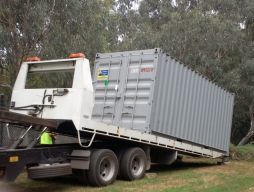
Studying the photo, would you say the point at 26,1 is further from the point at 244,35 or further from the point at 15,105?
the point at 244,35

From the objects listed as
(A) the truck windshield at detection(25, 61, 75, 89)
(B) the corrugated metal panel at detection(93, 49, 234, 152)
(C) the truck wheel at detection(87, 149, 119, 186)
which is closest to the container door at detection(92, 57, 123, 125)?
(B) the corrugated metal panel at detection(93, 49, 234, 152)

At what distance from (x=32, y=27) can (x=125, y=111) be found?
452 centimetres

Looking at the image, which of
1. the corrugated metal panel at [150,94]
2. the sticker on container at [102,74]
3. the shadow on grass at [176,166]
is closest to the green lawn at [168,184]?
the shadow on grass at [176,166]

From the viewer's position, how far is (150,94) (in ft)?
35.4

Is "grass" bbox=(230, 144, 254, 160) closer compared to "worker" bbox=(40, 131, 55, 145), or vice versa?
"worker" bbox=(40, 131, 55, 145)

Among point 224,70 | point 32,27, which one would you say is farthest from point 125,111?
point 224,70

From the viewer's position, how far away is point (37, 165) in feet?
26.7

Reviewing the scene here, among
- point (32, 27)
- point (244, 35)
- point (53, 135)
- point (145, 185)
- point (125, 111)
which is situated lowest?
point (145, 185)

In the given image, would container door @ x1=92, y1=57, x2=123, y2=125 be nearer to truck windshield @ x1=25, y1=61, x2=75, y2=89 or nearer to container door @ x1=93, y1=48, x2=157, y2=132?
container door @ x1=93, y1=48, x2=157, y2=132

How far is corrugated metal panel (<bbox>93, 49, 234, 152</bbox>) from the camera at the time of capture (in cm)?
1088

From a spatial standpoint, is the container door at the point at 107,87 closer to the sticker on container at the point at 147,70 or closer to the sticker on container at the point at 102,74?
the sticker on container at the point at 102,74

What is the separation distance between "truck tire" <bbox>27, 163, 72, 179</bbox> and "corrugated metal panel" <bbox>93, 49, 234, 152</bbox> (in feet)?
9.20

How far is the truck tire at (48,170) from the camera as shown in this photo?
7957mm

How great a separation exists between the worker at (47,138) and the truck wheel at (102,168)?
937 mm
